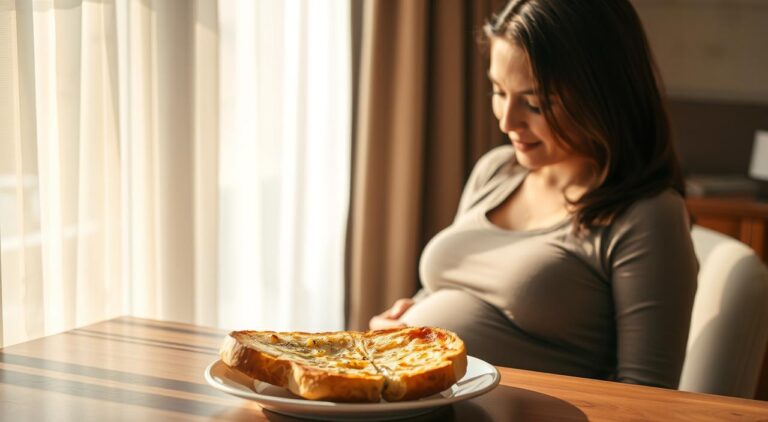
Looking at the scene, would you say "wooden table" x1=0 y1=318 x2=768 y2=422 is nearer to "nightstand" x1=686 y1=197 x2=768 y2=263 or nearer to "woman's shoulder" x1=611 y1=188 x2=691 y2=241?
"woman's shoulder" x1=611 y1=188 x2=691 y2=241

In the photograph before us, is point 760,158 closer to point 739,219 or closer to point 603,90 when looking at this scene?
point 739,219

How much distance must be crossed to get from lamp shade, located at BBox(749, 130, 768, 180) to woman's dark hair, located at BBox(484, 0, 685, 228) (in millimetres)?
1859

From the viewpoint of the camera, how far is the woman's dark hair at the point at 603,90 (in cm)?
158

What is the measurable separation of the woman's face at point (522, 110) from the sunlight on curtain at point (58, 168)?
721 mm

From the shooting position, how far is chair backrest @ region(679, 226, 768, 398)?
1.53m

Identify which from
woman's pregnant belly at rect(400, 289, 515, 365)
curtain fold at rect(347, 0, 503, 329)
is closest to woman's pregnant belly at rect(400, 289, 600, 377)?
woman's pregnant belly at rect(400, 289, 515, 365)

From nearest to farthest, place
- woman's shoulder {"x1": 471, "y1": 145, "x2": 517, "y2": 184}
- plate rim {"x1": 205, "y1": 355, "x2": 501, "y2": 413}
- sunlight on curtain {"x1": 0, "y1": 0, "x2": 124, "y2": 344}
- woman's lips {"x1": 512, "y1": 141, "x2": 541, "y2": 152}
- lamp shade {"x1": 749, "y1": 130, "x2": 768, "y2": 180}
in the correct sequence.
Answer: plate rim {"x1": 205, "y1": 355, "x2": 501, "y2": 413}, sunlight on curtain {"x1": 0, "y1": 0, "x2": 124, "y2": 344}, woman's lips {"x1": 512, "y1": 141, "x2": 541, "y2": 152}, woman's shoulder {"x1": 471, "y1": 145, "x2": 517, "y2": 184}, lamp shade {"x1": 749, "y1": 130, "x2": 768, "y2": 180}

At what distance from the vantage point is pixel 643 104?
1.63 m

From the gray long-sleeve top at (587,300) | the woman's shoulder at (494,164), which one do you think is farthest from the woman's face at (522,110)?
the woman's shoulder at (494,164)

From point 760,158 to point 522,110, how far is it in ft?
6.67

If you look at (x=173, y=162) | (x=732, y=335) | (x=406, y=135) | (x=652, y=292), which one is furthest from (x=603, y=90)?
(x=406, y=135)

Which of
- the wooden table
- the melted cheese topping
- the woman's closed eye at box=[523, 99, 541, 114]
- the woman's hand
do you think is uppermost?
the woman's closed eye at box=[523, 99, 541, 114]

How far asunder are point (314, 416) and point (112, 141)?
3.17 ft

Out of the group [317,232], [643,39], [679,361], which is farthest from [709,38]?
[679,361]
